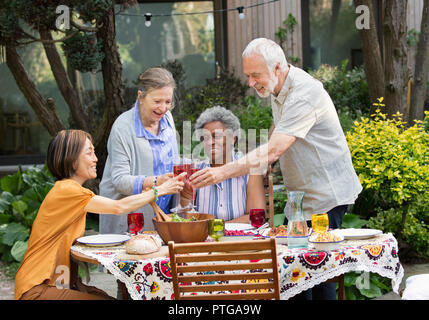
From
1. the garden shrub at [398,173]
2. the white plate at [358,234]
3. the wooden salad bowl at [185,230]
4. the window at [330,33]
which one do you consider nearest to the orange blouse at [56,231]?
the wooden salad bowl at [185,230]

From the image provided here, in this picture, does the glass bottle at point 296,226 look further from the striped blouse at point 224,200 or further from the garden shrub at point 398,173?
the garden shrub at point 398,173

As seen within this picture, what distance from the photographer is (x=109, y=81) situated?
21.9ft

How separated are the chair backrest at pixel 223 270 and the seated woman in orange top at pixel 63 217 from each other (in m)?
0.59

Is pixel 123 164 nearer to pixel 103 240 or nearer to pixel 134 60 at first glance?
pixel 103 240

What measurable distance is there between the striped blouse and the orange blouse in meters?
0.89

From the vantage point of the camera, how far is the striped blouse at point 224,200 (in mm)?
3893

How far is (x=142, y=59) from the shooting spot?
10.2m

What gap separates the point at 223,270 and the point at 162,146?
1.44m

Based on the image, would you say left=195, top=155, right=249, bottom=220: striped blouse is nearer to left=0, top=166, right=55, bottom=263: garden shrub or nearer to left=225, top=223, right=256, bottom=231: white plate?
left=225, top=223, right=256, bottom=231: white plate

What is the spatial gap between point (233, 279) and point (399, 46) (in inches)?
161

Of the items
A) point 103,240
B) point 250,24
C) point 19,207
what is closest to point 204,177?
point 103,240

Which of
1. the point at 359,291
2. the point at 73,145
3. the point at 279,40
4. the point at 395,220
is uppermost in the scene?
the point at 279,40

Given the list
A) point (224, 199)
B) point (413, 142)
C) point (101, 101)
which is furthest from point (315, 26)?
point (224, 199)

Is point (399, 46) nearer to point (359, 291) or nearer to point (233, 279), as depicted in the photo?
point (359, 291)
